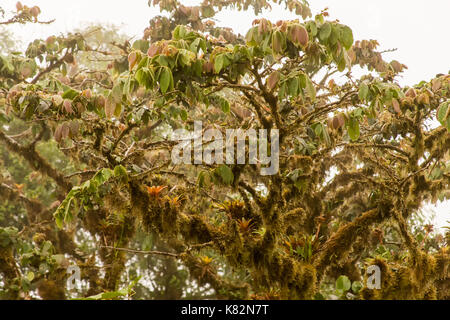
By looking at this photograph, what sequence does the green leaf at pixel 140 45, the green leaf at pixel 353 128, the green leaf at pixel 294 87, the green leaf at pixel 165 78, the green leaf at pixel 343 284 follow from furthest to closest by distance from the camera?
the green leaf at pixel 343 284, the green leaf at pixel 140 45, the green leaf at pixel 353 128, the green leaf at pixel 294 87, the green leaf at pixel 165 78

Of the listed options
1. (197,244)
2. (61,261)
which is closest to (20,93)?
(197,244)

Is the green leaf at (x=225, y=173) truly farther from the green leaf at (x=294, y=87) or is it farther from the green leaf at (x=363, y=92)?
the green leaf at (x=363, y=92)

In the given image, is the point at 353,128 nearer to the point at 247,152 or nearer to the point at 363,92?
the point at 363,92

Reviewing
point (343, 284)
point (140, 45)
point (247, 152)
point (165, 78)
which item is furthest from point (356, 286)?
point (140, 45)

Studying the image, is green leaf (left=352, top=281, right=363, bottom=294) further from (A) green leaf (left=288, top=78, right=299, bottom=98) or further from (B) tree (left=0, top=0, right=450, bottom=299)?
(A) green leaf (left=288, top=78, right=299, bottom=98)

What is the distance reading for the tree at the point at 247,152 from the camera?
9.23 ft

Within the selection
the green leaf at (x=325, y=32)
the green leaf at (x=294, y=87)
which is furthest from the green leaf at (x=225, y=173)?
the green leaf at (x=325, y=32)

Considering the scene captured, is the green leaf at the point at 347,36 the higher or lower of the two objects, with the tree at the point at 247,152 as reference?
higher

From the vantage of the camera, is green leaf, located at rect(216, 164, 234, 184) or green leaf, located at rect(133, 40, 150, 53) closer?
green leaf, located at rect(216, 164, 234, 184)

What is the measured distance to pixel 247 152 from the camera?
3525mm

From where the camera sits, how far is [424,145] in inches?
157

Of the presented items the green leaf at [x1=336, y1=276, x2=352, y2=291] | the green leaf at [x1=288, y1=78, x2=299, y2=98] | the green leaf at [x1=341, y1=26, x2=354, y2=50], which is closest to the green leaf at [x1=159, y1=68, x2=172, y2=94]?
the green leaf at [x1=288, y1=78, x2=299, y2=98]

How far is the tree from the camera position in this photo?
2.81 meters

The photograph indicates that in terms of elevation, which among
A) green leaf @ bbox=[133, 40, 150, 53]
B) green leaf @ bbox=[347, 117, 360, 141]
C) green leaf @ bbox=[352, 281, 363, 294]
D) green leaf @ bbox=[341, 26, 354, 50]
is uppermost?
green leaf @ bbox=[133, 40, 150, 53]
